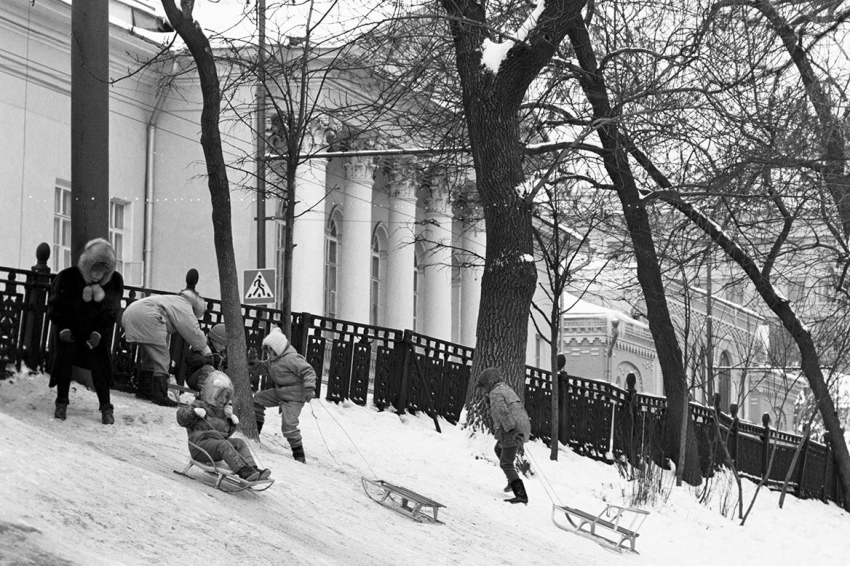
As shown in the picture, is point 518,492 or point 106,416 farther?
point 518,492

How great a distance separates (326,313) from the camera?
3488cm

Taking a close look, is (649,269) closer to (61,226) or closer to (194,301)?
(194,301)

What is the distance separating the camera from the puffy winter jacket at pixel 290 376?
42.1 ft

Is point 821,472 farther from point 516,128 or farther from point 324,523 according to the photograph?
point 324,523

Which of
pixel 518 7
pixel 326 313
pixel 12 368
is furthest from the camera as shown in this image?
pixel 326 313

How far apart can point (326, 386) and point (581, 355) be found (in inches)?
1206

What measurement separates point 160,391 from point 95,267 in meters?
2.15

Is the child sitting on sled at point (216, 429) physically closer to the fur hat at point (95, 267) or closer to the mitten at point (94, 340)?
the mitten at point (94, 340)

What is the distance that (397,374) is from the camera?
18.0 metres

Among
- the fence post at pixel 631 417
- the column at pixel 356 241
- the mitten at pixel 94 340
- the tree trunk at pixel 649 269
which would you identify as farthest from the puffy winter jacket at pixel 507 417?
the column at pixel 356 241

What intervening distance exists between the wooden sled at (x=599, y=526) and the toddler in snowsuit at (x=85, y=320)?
4.62 meters

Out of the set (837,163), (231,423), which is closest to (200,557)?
(231,423)

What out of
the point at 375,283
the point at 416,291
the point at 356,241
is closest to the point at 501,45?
the point at 356,241

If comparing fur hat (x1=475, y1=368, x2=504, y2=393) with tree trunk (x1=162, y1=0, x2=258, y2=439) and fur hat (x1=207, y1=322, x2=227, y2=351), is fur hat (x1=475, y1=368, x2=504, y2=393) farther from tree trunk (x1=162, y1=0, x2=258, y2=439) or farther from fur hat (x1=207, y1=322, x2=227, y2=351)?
fur hat (x1=207, y1=322, x2=227, y2=351)
